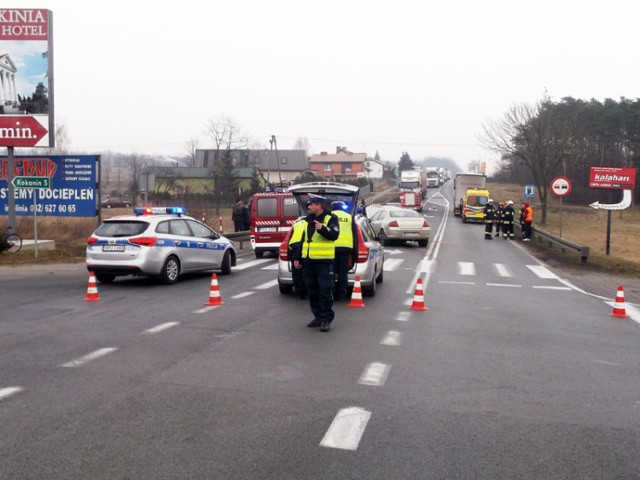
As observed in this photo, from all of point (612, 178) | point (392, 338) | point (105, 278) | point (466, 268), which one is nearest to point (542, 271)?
point (466, 268)

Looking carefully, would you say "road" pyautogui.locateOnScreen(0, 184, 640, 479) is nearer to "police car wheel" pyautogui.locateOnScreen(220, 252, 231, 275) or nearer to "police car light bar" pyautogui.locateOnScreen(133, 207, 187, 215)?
"police car light bar" pyautogui.locateOnScreen(133, 207, 187, 215)

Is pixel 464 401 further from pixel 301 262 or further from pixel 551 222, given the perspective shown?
pixel 551 222

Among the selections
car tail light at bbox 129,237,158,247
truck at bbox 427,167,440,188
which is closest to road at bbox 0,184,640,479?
car tail light at bbox 129,237,158,247

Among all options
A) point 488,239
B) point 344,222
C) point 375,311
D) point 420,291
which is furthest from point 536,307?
point 488,239

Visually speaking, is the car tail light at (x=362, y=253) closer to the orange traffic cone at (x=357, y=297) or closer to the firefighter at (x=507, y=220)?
the orange traffic cone at (x=357, y=297)

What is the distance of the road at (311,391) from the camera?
4434 millimetres

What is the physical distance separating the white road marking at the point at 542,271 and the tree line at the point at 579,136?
32.1m

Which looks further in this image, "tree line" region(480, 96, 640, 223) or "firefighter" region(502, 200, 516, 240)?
A: "tree line" region(480, 96, 640, 223)

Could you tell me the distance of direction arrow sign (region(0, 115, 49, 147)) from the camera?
835 inches

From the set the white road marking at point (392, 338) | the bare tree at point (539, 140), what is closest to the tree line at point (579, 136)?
the bare tree at point (539, 140)

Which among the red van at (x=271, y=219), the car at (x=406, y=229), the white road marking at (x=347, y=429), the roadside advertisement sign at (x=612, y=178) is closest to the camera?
the white road marking at (x=347, y=429)

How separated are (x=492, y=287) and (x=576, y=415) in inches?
388

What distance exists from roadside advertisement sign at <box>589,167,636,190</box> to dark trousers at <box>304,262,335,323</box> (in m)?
16.5

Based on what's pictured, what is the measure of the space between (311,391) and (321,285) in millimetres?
2921
